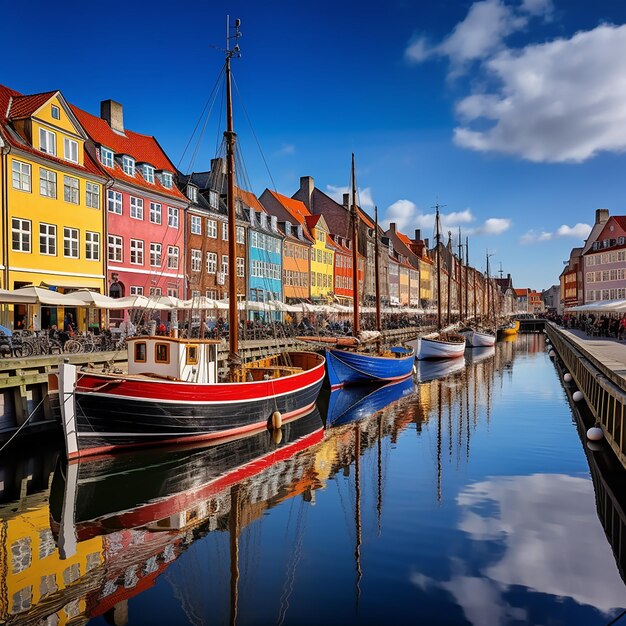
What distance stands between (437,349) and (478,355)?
35.9ft

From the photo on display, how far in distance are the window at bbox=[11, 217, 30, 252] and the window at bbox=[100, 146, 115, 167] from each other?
835cm

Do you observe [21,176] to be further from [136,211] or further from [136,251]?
[136,251]

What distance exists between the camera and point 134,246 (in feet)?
121

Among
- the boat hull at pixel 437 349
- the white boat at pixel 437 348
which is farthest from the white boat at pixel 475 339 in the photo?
the boat hull at pixel 437 349

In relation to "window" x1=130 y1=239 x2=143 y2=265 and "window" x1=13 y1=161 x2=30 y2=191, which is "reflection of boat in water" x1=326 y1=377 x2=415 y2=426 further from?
"window" x1=13 y1=161 x2=30 y2=191

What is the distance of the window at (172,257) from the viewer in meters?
40.3

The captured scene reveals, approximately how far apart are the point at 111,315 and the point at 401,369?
18.1 metres

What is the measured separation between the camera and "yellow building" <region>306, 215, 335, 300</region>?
208ft

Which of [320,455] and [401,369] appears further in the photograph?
[401,369]

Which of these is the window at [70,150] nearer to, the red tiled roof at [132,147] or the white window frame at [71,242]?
the red tiled roof at [132,147]

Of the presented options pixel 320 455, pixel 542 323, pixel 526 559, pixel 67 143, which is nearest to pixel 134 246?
pixel 67 143

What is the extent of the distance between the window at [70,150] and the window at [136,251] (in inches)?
248

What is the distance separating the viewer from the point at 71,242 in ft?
103

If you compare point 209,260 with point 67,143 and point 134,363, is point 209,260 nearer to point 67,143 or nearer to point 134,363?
point 67,143
